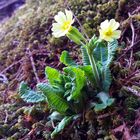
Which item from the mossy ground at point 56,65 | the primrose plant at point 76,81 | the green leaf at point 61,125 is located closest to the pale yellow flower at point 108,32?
the primrose plant at point 76,81

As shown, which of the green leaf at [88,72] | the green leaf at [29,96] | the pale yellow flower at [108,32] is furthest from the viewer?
the green leaf at [29,96]

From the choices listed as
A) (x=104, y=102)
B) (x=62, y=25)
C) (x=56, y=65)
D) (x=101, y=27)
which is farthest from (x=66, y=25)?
(x=56, y=65)

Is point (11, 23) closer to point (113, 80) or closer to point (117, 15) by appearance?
point (117, 15)

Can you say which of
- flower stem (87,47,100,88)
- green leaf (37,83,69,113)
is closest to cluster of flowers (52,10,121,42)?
flower stem (87,47,100,88)

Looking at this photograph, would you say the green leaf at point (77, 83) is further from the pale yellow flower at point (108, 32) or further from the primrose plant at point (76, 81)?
the pale yellow flower at point (108, 32)

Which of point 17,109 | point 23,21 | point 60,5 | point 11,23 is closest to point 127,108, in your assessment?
point 17,109

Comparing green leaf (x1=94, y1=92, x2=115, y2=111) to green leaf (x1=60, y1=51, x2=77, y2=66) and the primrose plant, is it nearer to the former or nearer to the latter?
the primrose plant
